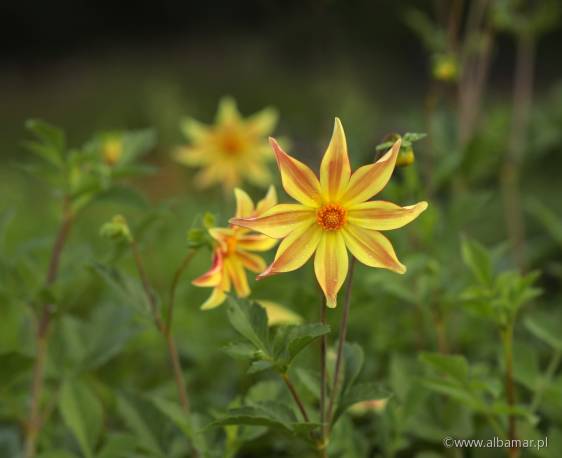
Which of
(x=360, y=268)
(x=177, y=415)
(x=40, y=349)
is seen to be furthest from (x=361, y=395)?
(x=360, y=268)

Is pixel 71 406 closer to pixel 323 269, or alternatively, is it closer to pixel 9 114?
pixel 323 269

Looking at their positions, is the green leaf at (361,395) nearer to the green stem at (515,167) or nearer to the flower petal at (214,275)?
the flower petal at (214,275)

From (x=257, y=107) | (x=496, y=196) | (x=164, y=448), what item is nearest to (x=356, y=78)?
(x=257, y=107)

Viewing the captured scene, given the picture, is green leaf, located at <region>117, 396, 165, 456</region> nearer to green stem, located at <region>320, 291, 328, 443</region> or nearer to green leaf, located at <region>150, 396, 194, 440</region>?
green leaf, located at <region>150, 396, 194, 440</region>

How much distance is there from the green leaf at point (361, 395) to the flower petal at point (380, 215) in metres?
0.18

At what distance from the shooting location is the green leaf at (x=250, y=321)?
887mm

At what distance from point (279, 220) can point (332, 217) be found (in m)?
0.06

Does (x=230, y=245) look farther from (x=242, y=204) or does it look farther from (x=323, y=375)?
(x=323, y=375)

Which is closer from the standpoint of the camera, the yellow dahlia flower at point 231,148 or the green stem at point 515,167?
the green stem at point 515,167

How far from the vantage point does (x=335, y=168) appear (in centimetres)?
88

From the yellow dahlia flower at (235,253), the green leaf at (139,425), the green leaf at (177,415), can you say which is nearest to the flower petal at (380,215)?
the yellow dahlia flower at (235,253)

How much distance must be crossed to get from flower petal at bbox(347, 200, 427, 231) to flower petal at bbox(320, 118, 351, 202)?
27 mm

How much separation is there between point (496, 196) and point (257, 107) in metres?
3.12

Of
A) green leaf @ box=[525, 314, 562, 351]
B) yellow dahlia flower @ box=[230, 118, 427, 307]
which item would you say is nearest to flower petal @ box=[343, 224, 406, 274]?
yellow dahlia flower @ box=[230, 118, 427, 307]
